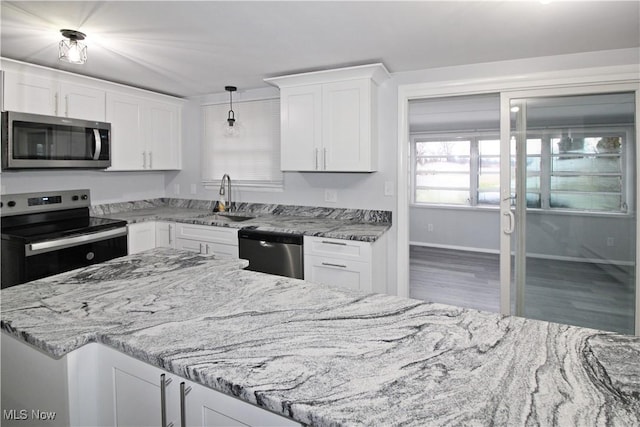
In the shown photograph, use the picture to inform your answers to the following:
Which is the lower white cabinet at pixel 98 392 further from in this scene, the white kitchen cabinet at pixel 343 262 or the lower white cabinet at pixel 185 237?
the lower white cabinet at pixel 185 237

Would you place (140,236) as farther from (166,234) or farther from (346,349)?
(346,349)

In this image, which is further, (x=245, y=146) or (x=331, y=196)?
(x=245, y=146)

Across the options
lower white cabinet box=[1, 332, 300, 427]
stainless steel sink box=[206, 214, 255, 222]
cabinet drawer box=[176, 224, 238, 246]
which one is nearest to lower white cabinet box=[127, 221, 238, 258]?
Answer: cabinet drawer box=[176, 224, 238, 246]

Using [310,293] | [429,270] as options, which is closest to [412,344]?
[310,293]

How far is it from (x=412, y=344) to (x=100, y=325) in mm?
935

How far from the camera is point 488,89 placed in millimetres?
2967

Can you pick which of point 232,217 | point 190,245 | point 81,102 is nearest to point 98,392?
point 190,245

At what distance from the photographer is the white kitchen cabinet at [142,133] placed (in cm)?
358

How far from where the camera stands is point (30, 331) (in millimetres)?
1107

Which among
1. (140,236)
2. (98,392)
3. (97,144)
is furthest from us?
(140,236)

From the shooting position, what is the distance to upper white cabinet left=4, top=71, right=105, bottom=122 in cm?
277

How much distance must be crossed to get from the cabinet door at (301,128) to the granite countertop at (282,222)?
0.50m

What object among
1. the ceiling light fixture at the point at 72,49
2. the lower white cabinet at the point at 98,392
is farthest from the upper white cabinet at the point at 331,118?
the lower white cabinet at the point at 98,392

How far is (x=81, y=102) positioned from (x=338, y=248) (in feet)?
8.38
